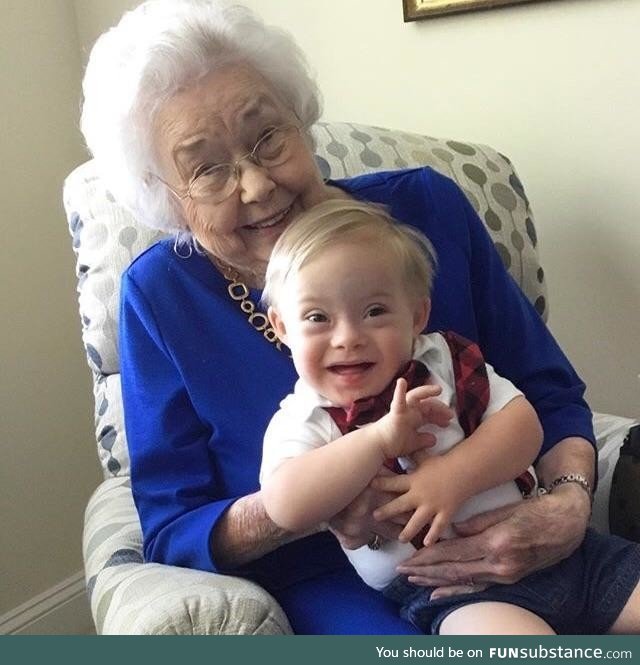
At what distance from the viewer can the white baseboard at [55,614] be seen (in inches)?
87.4

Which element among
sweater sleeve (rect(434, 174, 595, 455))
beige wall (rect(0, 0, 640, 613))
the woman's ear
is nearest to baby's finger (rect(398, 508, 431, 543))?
the woman's ear

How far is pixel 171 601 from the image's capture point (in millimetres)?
1042

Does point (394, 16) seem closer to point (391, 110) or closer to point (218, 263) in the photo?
point (391, 110)

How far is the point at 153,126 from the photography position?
124cm

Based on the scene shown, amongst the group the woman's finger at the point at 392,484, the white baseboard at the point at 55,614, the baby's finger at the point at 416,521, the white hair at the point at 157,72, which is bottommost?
the white baseboard at the point at 55,614

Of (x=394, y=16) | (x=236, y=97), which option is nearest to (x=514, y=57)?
(x=394, y=16)

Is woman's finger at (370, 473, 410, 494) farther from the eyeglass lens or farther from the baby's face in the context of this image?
the eyeglass lens

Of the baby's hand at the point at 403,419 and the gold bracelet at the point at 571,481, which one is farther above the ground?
the baby's hand at the point at 403,419

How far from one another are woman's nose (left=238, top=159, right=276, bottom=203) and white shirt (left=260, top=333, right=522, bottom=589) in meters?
0.25

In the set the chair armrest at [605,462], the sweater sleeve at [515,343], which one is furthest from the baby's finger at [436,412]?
the chair armrest at [605,462]

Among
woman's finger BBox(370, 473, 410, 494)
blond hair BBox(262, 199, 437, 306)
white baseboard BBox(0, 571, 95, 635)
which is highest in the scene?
blond hair BBox(262, 199, 437, 306)

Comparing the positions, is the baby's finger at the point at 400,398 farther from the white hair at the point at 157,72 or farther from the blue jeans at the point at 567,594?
the white hair at the point at 157,72

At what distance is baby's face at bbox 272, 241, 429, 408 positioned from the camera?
108 centimetres

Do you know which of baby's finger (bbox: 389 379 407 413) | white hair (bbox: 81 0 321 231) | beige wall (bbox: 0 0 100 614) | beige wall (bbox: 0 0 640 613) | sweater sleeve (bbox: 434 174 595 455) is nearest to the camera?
baby's finger (bbox: 389 379 407 413)
